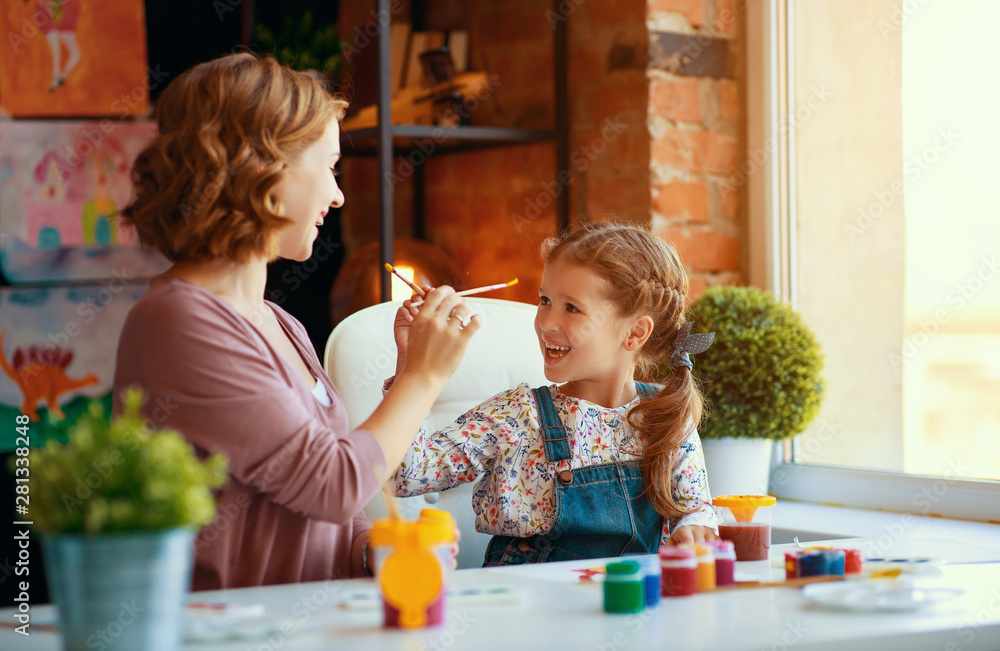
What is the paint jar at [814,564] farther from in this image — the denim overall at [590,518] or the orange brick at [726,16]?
the orange brick at [726,16]

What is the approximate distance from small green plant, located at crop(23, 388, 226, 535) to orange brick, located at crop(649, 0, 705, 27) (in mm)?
1993

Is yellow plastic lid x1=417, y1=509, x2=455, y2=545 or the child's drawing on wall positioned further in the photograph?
the child's drawing on wall

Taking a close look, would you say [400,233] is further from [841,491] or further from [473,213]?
[841,491]

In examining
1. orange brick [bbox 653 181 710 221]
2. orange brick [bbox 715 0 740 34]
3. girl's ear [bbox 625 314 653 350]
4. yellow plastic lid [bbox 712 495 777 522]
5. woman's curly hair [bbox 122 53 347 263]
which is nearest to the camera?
woman's curly hair [bbox 122 53 347 263]

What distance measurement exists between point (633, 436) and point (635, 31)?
123 cm

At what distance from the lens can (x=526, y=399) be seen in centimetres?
167

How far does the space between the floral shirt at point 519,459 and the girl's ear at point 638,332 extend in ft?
0.37

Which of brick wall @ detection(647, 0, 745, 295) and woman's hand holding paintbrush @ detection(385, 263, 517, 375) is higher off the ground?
brick wall @ detection(647, 0, 745, 295)

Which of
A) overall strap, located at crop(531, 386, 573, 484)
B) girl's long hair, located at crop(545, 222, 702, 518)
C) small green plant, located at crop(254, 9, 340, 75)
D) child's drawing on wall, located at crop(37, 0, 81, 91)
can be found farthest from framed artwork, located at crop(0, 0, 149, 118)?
overall strap, located at crop(531, 386, 573, 484)

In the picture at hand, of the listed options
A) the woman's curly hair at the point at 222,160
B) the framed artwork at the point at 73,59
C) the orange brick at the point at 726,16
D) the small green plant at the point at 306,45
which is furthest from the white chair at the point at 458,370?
the framed artwork at the point at 73,59

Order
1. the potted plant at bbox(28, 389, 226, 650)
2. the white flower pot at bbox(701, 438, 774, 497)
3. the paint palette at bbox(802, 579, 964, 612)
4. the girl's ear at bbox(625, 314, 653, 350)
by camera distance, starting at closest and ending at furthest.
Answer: the potted plant at bbox(28, 389, 226, 650) → the paint palette at bbox(802, 579, 964, 612) → the girl's ear at bbox(625, 314, 653, 350) → the white flower pot at bbox(701, 438, 774, 497)

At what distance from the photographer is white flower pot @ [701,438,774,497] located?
7.22 ft

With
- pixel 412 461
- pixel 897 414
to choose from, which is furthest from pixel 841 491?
pixel 412 461

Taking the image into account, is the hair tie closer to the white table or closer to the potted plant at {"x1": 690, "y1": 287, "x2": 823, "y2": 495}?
the potted plant at {"x1": 690, "y1": 287, "x2": 823, "y2": 495}
